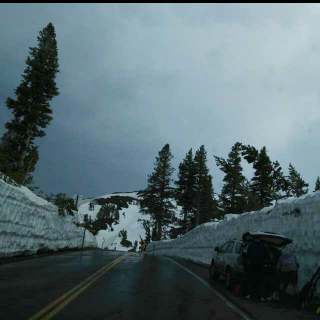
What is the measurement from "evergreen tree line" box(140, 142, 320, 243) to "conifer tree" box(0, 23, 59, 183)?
24.8 m

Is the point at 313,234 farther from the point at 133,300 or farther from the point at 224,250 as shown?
the point at 133,300

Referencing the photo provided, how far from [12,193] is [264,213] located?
11.3m

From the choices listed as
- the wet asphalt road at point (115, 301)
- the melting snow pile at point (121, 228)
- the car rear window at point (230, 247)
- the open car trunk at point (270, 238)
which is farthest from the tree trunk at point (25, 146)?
the melting snow pile at point (121, 228)

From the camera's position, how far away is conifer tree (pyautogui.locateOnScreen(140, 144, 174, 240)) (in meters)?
52.1

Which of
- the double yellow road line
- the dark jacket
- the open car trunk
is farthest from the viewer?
the open car trunk

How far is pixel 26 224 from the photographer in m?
15.8

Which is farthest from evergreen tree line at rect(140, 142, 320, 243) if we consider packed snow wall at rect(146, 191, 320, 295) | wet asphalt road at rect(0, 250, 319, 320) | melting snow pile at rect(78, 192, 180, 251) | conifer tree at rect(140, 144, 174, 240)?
A: melting snow pile at rect(78, 192, 180, 251)

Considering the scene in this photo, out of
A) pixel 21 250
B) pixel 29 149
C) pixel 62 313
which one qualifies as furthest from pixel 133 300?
pixel 29 149

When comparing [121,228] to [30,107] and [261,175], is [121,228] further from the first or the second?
[30,107]

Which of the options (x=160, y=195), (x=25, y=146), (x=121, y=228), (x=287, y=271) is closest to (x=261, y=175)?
(x=160, y=195)

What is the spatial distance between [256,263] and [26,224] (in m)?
11.7

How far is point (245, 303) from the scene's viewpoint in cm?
786

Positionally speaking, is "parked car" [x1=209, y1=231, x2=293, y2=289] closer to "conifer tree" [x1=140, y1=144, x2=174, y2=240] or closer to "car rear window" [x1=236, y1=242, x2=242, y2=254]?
"car rear window" [x1=236, y1=242, x2=242, y2=254]

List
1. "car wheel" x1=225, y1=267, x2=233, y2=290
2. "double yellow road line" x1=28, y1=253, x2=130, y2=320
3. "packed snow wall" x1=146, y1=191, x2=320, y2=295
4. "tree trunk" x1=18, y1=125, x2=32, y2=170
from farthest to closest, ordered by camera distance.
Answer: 1. "tree trunk" x1=18, y1=125, x2=32, y2=170
2. "car wheel" x1=225, y1=267, x2=233, y2=290
3. "packed snow wall" x1=146, y1=191, x2=320, y2=295
4. "double yellow road line" x1=28, y1=253, x2=130, y2=320
